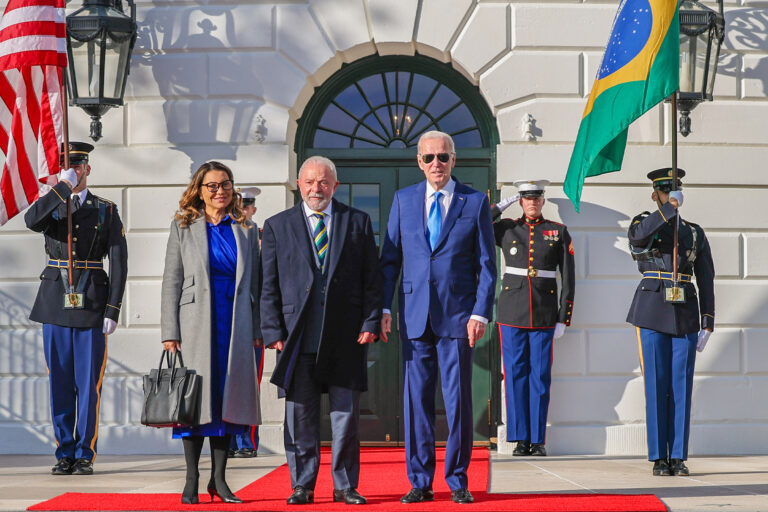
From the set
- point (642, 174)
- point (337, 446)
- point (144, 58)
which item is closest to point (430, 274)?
point (337, 446)

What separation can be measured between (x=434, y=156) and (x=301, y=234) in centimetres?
86

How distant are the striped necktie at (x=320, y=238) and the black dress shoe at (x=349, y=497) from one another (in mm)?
1212

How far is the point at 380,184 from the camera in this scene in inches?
348

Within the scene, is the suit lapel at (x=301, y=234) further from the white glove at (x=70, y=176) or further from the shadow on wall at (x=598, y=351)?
the shadow on wall at (x=598, y=351)

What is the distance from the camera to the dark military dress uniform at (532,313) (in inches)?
319

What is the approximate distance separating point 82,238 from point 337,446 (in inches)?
115

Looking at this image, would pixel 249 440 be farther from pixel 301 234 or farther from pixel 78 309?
pixel 301 234

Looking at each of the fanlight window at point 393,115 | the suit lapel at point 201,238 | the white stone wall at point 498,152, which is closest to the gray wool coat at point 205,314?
the suit lapel at point 201,238

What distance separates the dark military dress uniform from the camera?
8094 millimetres

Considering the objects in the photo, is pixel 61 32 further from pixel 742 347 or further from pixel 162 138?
pixel 742 347

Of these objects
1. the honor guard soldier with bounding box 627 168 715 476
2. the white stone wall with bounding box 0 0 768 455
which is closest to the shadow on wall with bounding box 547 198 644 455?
the white stone wall with bounding box 0 0 768 455

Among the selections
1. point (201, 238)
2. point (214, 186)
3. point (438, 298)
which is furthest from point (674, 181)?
point (201, 238)

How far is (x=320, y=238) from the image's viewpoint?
560 cm

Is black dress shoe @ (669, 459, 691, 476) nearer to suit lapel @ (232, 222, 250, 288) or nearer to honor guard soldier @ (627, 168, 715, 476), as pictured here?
honor guard soldier @ (627, 168, 715, 476)
